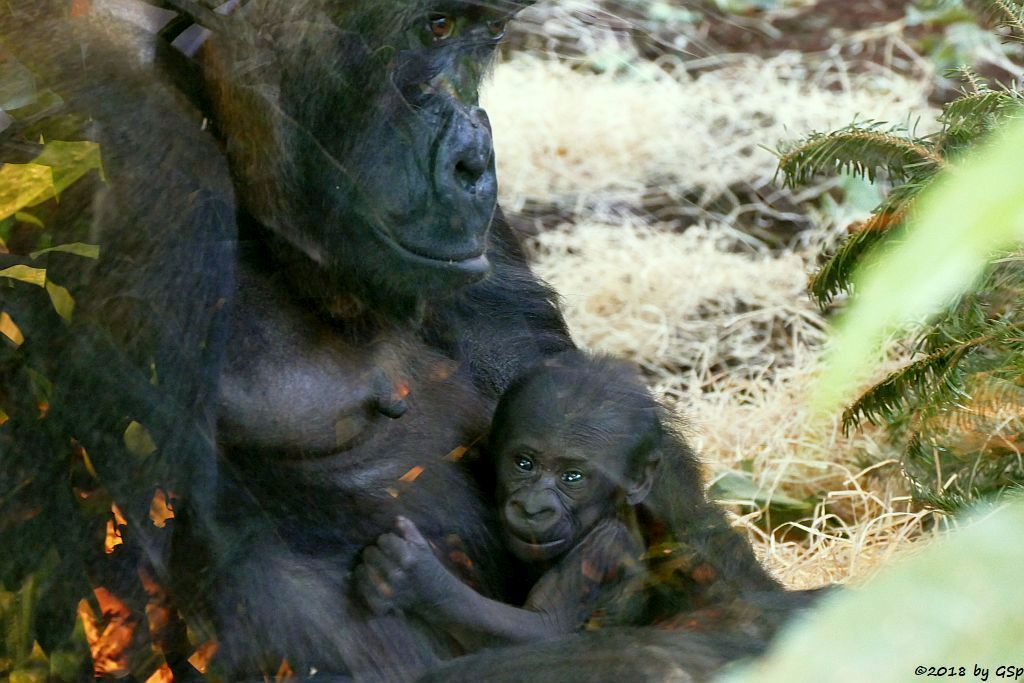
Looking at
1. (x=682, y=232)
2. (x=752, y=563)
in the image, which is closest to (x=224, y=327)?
(x=752, y=563)

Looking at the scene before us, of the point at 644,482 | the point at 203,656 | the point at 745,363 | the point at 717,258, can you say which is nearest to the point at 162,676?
the point at 203,656

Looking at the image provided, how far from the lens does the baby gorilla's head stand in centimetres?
235

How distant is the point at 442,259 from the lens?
2.12m

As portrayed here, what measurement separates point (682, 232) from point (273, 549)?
3728 mm

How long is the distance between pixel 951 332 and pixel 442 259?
1.23 meters

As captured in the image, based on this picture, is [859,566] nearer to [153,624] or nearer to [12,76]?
[153,624]

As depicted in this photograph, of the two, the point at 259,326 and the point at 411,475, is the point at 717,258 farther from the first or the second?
the point at 259,326

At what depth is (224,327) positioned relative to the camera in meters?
1.96

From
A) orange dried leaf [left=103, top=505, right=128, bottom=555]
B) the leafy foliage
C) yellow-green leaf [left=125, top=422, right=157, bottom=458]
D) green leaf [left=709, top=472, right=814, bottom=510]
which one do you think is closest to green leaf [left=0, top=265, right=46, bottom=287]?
yellow-green leaf [left=125, top=422, right=157, bottom=458]

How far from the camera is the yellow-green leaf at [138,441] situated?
5.90 ft

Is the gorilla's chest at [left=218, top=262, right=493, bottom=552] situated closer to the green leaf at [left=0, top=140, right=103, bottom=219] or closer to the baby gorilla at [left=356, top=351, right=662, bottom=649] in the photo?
the baby gorilla at [left=356, top=351, right=662, bottom=649]

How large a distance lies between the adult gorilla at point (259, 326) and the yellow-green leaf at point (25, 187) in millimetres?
19

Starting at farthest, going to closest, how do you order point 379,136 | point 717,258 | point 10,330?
point 717,258
point 379,136
point 10,330

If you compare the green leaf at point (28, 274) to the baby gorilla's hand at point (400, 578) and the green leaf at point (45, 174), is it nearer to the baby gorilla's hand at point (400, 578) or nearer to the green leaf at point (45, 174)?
the green leaf at point (45, 174)
